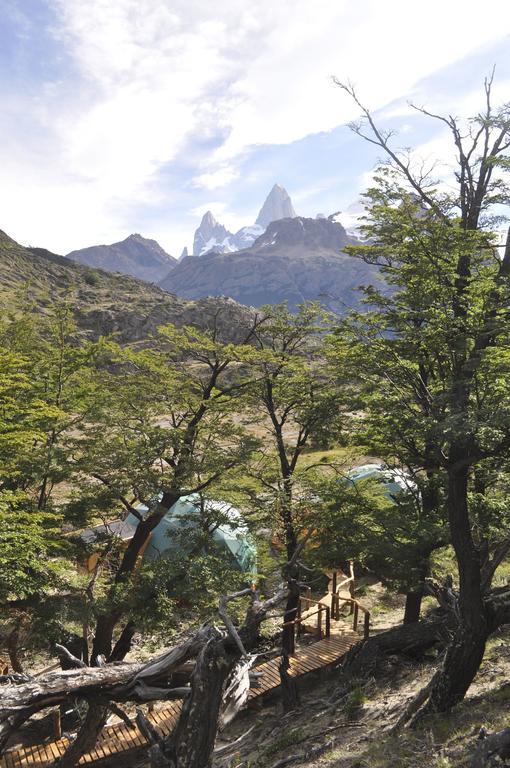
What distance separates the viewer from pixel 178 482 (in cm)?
1223

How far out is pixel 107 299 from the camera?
10125cm

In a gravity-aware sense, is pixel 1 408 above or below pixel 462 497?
above

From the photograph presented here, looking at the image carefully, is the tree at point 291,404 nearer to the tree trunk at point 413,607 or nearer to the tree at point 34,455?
the tree trunk at point 413,607

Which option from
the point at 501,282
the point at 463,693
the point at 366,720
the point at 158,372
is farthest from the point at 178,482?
the point at 501,282

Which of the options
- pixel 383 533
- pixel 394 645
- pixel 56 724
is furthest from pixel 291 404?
pixel 56 724

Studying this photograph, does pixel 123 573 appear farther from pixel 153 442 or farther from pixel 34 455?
pixel 34 455

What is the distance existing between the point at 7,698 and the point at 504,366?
30.8 feet

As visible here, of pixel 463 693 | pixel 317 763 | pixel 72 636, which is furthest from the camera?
pixel 72 636

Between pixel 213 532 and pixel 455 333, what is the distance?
29.1 ft

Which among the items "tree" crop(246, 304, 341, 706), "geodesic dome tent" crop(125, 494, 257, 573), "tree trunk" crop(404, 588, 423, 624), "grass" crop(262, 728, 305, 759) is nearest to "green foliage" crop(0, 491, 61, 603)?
"geodesic dome tent" crop(125, 494, 257, 573)

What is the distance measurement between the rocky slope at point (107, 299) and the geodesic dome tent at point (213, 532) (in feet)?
178

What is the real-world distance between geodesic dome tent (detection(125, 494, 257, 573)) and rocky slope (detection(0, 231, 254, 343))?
178 feet

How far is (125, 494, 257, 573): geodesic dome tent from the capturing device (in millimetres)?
12750

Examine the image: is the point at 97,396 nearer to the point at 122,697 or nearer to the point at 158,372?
the point at 158,372
